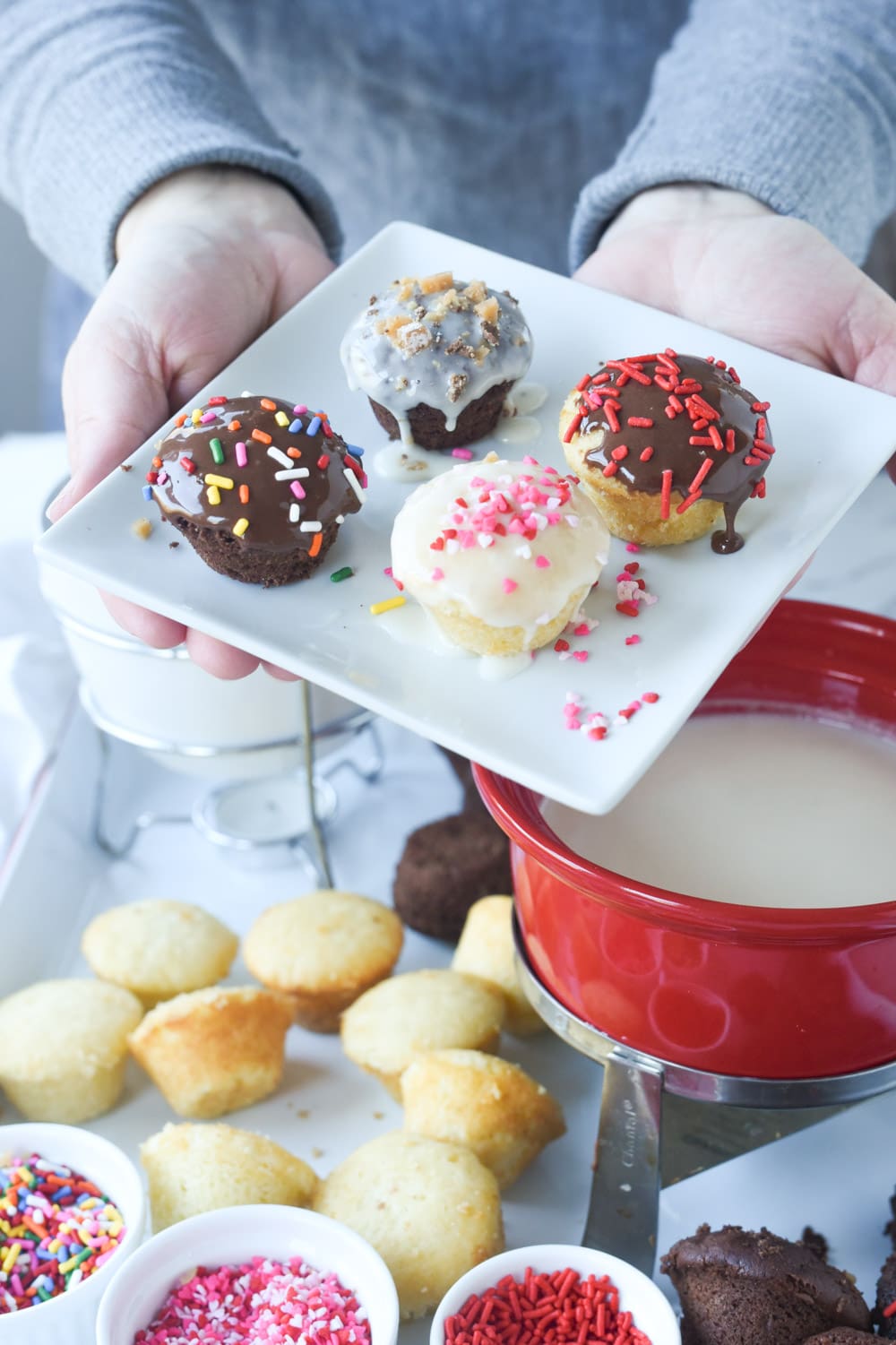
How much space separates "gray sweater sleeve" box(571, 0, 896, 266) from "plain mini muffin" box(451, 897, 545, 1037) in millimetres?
905

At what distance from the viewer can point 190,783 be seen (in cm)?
192

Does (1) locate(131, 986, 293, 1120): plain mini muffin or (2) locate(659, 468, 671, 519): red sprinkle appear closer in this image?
(2) locate(659, 468, 671, 519): red sprinkle

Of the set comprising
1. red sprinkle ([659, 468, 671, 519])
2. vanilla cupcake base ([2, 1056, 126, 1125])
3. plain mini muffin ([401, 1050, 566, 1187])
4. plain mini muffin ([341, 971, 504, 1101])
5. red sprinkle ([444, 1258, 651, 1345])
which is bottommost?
vanilla cupcake base ([2, 1056, 126, 1125])

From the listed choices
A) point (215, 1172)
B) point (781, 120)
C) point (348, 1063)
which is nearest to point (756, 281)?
point (781, 120)

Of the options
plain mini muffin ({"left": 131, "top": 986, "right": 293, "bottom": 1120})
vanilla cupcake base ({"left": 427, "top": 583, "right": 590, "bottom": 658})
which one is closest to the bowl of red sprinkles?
plain mini muffin ({"left": 131, "top": 986, "right": 293, "bottom": 1120})

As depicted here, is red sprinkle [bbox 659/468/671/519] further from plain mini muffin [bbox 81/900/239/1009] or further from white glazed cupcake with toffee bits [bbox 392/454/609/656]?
plain mini muffin [bbox 81/900/239/1009]

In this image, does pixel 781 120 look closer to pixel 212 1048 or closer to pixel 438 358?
pixel 438 358

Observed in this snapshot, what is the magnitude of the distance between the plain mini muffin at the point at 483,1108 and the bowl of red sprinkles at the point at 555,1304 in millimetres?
182

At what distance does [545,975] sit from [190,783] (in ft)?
2.62

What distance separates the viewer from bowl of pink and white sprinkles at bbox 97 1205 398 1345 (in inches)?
42.1

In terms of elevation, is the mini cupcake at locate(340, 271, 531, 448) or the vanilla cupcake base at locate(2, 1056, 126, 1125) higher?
the mini cupcake at locate(340, 271, 531, 448)

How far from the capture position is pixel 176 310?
1459 mm

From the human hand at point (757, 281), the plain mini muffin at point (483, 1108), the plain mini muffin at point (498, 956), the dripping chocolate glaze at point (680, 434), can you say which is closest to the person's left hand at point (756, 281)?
the human hand at point (757, 281)

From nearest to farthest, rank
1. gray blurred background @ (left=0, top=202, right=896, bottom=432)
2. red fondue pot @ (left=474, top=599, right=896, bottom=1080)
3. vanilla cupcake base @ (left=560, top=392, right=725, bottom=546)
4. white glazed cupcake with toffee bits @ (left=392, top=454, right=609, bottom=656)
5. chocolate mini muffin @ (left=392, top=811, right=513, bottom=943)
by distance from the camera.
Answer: red fondue pot @ (left=474, top=599, right=896, bottom=1080), white glazed cupcake with toffee bits @ (left=392, top=454, right=609, bottom=656), vanilla cupcake base @ (left=560, top=392, right=725, bottom=546), chocolate mini muffin @ (left=392, top=811, right=513, bottom=943), gray blurred background @ (left=0, top=202, right=896, bottom=432)
